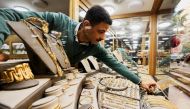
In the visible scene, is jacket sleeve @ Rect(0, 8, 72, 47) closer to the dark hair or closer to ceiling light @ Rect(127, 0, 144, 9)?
the dark hair

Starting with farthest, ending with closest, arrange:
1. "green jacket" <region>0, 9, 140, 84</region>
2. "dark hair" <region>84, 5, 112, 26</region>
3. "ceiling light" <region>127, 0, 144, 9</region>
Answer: "ceiling light" <region>127, 0, 144, 9</region> → "green jacket" <region>0, 9, 140, 84</region> → "dark hair" <region>84, 5, 112, 26</region>

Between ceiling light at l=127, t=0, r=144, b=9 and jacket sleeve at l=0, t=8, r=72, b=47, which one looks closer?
jacket sleeve at l=0, t=8, r=72, b=47

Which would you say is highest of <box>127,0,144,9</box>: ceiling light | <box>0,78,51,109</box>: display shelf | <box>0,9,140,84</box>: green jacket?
<box>127,0,144,9</box>: ceiling light

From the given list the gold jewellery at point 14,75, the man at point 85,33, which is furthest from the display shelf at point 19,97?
the man at point 85,33

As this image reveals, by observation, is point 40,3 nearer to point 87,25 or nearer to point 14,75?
point 87,25

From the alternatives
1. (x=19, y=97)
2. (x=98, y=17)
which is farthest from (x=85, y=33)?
(x=19, y=97)

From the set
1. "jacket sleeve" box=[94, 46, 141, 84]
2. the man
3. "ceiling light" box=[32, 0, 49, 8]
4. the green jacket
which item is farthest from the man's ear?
"ceiling light" box=[32, 0, 49, 8]

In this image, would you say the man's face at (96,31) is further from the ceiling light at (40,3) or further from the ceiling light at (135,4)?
the ceiling light at (40,3)

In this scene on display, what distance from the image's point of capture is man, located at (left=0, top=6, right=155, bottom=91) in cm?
133

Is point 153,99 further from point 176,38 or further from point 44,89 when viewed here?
point 176,38

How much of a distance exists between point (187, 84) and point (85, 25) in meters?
1.33

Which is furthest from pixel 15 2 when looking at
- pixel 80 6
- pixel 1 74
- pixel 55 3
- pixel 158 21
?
pixel 1 74

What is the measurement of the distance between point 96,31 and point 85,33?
0.12 metres

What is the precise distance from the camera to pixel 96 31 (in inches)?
52.6
